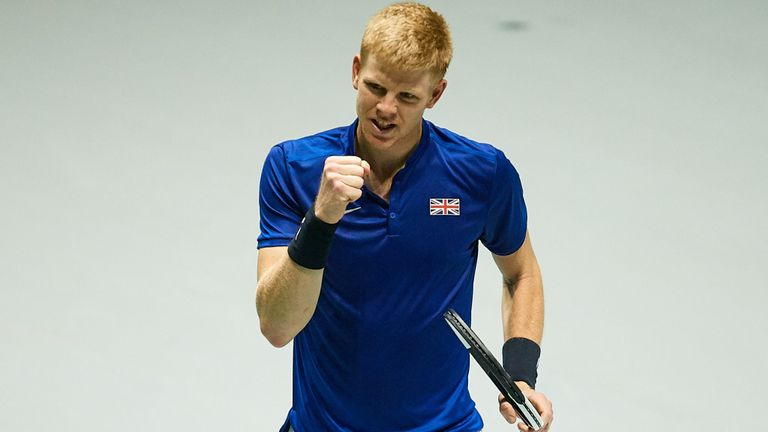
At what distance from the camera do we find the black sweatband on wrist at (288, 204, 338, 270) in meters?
2.52

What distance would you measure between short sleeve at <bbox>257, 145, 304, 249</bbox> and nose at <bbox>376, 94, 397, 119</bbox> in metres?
0.29

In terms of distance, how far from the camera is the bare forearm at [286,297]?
257cm

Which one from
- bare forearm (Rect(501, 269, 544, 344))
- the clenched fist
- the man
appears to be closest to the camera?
the clenched fist

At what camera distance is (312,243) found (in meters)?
2.53

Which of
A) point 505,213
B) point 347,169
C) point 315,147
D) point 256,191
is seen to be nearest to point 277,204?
point 315,147

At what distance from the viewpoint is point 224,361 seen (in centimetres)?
467

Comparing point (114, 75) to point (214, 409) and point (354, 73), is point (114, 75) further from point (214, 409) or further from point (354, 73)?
point (354, 73)

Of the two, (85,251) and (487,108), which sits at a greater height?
(487,108)

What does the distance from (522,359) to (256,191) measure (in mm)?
2700

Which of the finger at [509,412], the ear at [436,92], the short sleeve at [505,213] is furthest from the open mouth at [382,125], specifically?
the finger at [509,412]

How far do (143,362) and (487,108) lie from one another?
212cm

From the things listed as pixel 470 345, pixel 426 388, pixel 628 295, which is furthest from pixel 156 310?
pixel 470 345

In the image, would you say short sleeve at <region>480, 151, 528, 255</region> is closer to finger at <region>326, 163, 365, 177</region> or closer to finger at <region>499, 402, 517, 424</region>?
finger at <region>499, 402, 517, 424</region>

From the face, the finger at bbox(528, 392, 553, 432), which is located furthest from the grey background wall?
the face
